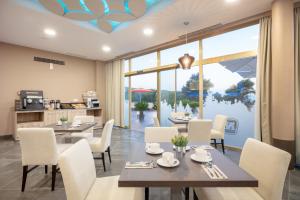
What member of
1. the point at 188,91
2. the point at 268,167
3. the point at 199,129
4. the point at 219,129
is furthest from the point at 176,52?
the point at 268,167

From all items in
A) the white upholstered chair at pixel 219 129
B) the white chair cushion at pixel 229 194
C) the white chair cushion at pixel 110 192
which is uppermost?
the white upholstered chair at pixel 219 129

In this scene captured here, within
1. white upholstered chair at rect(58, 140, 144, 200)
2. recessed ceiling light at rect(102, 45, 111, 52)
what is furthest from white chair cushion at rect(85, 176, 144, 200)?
recessed ceiling light at rect(102, 45, 111, 52)

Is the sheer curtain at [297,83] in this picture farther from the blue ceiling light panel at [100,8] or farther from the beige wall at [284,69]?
the blue ceiling light panel at [100,8]

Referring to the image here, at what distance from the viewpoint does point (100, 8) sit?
3146 mm

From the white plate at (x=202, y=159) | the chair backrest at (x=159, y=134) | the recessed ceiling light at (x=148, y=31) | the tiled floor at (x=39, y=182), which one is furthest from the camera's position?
the recessed ceiling light at (x=148, y=31)

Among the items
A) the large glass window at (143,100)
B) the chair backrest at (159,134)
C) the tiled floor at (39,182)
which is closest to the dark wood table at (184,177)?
the chair backrest at (159,134)

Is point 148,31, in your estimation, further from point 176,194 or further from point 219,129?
point 176,194

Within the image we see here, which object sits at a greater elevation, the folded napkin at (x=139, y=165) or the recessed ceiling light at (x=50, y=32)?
the recessed ceiling light at (x=50, y=32)

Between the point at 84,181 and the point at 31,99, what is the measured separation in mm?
5280

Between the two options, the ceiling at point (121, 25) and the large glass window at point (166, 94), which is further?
the large glass window at point (166, 94)

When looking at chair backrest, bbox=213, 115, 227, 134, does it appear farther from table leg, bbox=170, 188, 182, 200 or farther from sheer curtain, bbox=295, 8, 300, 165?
table leg, bbox=170, 188, 182, 200

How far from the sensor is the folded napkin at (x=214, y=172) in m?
1.19

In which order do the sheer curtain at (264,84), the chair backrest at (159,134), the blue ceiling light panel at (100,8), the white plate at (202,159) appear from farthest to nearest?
the sheer curtain at (264,84), the blue ceiling light panel at (100,8), the chair backrest at (159,134), the white plate at (202,159)

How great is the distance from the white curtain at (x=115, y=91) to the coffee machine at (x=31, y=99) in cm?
256
